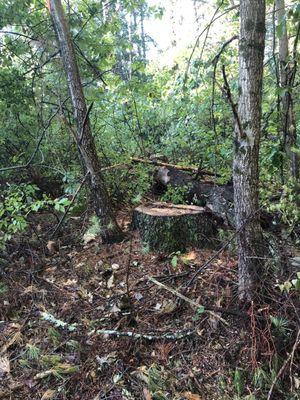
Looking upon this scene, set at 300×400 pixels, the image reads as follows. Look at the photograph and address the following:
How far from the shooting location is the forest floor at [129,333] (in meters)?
2.64

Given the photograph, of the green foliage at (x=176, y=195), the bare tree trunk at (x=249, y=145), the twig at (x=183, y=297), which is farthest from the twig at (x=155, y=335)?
the green foliage at (x=176, y=195)

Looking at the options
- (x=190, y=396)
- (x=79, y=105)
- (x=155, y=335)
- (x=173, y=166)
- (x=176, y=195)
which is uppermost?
(x=79, y=105)

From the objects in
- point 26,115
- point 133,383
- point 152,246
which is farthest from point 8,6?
point 133,383

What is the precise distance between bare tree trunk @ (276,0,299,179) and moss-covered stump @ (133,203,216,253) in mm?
1331

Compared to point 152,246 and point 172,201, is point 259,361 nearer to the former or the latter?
point 152,246

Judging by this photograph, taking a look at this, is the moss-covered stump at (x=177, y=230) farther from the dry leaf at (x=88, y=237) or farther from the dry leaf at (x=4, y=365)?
the dry leaf at (x=4, y=365)

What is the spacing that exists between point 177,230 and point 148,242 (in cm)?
44

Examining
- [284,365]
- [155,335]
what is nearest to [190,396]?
[155,335]

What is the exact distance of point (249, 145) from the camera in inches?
106

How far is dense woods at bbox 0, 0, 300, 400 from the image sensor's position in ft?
8.73

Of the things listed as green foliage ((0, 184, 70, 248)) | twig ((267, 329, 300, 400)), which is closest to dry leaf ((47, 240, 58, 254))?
green foliage ((0, 184, 70, 248))

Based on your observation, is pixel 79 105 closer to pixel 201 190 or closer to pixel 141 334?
pixel 201 190

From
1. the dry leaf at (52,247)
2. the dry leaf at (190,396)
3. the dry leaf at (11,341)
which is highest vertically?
the dry leaf at (52,247)

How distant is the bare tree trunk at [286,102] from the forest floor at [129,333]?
156 centimetres
